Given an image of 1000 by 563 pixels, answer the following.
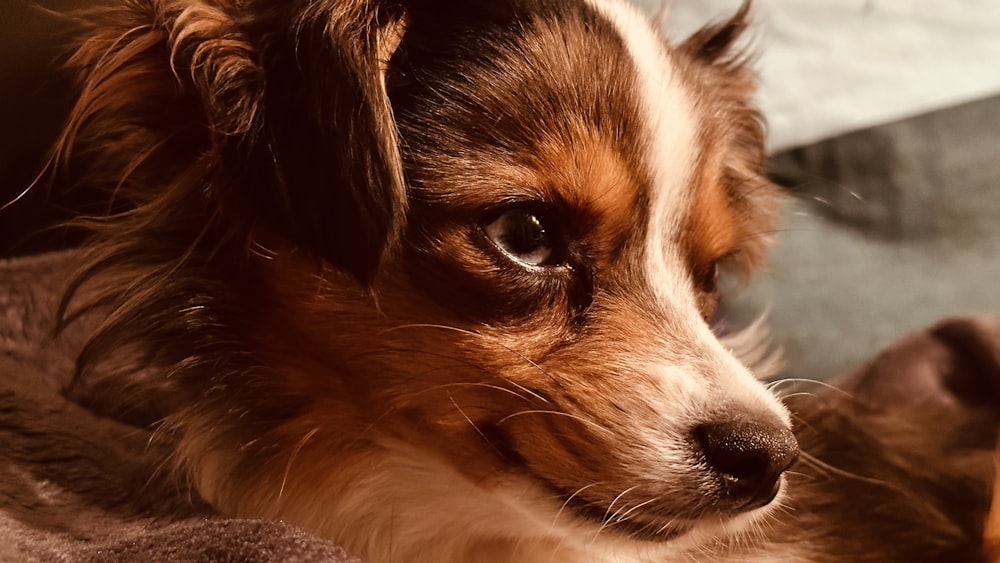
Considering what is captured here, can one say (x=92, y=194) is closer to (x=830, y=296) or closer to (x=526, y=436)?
(x=526, y=436)

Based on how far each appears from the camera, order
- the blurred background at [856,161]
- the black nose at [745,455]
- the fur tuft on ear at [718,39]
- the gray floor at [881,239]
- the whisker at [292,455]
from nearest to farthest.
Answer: the black nose at [745,455] < the whisker at [292,455] < the fur tuft on ear at [718,39] < the blurred background at [856,161] < the gray floor at [881,239]

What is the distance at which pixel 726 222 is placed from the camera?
1349mm

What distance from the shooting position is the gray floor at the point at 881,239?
2061 mm

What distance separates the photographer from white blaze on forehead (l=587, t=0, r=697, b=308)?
1.16 m

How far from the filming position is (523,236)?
42.1 inches

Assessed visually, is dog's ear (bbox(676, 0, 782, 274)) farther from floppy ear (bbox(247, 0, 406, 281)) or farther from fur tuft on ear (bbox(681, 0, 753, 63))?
floppy ear (bbox(247, 0, 406, 281))

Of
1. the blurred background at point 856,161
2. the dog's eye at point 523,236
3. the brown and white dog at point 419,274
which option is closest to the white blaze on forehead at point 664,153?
the brown and white dog at point 419,274

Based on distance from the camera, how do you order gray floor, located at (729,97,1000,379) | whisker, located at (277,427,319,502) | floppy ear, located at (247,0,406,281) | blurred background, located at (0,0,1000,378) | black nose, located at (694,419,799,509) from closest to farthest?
floppy ear, located at (247,0,406,281) → black nose, located at (694,419,799,509) → whisker, located at (277,427,319,502) → blurred background, located at (0,0,1000,378) → gray floor, located at (729,97,1000,379)

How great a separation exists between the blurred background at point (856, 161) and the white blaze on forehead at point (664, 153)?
2.64ft

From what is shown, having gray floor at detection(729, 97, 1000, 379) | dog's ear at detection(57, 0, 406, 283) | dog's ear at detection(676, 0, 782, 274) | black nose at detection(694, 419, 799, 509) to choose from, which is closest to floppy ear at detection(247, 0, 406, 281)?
dog's ear at detection(57, 0, 406, 283)

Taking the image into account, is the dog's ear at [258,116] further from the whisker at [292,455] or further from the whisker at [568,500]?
the whisker at [568,500]

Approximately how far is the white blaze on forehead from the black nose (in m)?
0.20

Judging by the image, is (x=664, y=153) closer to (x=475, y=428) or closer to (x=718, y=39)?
(x=475, y=428)

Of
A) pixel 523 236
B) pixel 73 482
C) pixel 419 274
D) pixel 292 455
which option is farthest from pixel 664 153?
pixel 73 482
